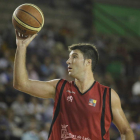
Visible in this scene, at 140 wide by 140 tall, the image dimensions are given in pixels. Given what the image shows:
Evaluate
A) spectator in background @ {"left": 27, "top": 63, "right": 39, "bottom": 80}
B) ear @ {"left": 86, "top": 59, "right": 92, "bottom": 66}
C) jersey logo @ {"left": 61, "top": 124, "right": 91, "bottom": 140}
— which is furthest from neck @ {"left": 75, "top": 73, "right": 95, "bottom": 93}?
spectator in background @ {"left": 27, "top": 63, "right": 39, "bottom": 80}

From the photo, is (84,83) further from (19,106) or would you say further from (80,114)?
(19,106)

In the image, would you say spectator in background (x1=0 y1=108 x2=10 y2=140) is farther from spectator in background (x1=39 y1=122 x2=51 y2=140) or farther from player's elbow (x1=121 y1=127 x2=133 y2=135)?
player's elbow (x1=121 y1=127 x2=133 y2=135)

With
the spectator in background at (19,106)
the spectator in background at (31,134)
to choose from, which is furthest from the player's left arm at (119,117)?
the spectator in background at (19,106)

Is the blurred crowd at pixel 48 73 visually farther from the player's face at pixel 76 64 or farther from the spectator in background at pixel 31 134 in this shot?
the player's face at pixel 76 64

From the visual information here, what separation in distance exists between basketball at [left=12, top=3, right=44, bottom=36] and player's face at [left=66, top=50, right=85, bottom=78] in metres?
0.56

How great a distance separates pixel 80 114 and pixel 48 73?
6.32 m

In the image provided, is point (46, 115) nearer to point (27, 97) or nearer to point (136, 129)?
point (27, 97)

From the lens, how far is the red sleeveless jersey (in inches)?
135

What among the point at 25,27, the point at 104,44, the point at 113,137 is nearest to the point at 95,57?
the point at 25,27

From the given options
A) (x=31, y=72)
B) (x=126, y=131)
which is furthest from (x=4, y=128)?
(x=126, y=131)

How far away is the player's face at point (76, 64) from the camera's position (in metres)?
3.61

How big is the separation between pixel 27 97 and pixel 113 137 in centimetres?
265

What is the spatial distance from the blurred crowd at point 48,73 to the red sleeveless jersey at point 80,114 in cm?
375

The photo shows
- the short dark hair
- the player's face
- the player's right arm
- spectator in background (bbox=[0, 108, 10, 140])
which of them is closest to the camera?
the player's right arm
